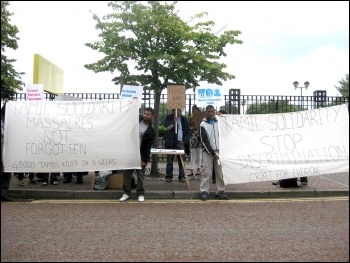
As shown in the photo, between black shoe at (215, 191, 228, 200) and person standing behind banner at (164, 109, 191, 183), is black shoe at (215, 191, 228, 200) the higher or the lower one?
the lower one

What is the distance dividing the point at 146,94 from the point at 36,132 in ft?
16.9

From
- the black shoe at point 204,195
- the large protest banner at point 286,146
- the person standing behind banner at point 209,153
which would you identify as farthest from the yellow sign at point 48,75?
the black shoe at point 204,195

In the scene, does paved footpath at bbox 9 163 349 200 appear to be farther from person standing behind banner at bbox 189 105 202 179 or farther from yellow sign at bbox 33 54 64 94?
→ yellow sign at bbox 33 54 64 94

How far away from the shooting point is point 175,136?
999 centimetres

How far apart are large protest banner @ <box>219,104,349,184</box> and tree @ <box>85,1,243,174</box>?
285 centimetres

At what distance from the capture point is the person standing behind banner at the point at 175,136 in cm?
981

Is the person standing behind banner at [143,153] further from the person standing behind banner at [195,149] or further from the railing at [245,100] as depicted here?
the railing at [245,100]

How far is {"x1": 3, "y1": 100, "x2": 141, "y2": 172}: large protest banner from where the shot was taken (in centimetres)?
807

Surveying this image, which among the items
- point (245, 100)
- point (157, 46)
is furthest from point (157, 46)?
point (245, 100)

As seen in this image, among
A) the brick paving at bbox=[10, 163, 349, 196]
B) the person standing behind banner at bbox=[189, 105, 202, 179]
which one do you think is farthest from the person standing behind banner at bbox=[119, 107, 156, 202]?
the person standing behind banner at bbox=[189, 105, 202, 179]

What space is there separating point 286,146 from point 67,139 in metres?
4.74

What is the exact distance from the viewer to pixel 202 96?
12.1 metres

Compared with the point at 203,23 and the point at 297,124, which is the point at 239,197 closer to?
the point at 297,124

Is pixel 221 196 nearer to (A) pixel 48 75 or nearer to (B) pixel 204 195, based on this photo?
(B) pixel 204 195
